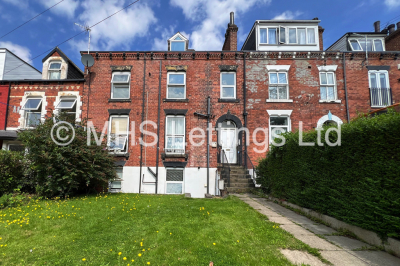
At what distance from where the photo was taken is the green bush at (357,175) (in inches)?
160

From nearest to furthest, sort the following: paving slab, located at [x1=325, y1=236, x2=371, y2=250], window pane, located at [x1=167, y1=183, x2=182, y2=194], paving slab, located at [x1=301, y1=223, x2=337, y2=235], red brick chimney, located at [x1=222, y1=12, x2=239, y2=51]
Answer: paving slab, located at [x1=325, y1=236, x2=371, y2=250], paving slab, located at [x1=301, y1=223, x2=337, y2=235], window pane, located at [x1=167, y1=183, x2=182, y2=194], red brick chimney, located at [x1=222, y1=12, x2=239, y2=51]

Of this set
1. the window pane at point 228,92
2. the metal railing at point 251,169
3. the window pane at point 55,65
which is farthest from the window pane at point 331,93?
the window pane at point 55,65

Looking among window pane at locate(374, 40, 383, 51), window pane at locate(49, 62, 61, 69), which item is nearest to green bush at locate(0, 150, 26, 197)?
window pane at locate(49, 62, 61, 69)

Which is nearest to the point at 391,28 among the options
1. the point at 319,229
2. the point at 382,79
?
the point at 382,79

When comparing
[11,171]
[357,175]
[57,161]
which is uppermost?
[57,161]

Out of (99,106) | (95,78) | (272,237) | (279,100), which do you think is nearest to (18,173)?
(99,106)

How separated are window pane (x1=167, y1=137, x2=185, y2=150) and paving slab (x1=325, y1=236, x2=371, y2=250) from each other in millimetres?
9228

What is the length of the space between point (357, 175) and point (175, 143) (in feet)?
31.3

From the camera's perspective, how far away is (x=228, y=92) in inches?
534

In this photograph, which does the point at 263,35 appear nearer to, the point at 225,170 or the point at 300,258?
the point at 225,170

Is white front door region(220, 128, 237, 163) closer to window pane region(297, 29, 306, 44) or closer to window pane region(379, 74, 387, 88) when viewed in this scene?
window pane region(297, 29, 306, 44)

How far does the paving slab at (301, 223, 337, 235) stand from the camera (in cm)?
510

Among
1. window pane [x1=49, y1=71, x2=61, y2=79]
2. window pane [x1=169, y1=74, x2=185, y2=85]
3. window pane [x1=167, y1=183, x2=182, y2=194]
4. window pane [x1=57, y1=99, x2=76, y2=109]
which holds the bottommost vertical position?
window pane [x1=167, y1=183, x2=182, y2=194]

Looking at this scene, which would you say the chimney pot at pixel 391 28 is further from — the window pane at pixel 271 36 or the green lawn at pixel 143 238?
the green lawn at pixel 143 238
